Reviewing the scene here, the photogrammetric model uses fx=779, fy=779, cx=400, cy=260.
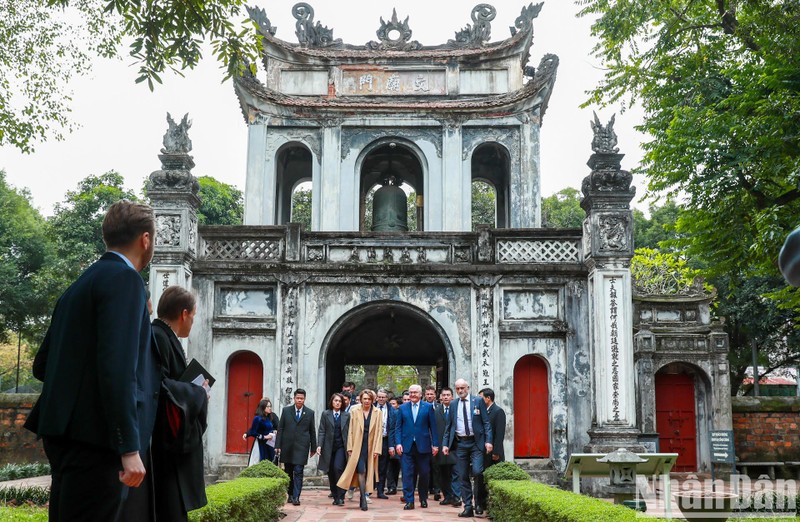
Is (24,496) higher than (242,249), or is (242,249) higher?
(242,249)

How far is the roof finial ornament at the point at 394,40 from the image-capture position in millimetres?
19312

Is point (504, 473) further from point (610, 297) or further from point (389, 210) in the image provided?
point (389, 210)

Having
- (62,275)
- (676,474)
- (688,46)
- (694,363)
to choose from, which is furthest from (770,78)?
(62,275)

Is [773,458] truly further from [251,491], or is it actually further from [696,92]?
[251,491]

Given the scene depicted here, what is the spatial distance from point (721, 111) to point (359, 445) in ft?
30.4

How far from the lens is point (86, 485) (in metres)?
3.15

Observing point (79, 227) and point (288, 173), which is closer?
point (288, 173)

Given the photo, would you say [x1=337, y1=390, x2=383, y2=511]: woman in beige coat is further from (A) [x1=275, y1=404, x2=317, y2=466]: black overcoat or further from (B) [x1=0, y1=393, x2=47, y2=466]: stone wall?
(B) [x1=0, y1=393, x2=47, y2=466]: stone wall

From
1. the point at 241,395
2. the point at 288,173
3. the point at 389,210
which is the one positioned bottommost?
the point at 241,395

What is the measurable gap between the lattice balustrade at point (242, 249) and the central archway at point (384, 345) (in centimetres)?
211

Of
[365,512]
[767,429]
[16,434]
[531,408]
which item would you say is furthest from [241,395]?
[767,429]

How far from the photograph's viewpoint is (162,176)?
14.7m

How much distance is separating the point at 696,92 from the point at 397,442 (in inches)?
348

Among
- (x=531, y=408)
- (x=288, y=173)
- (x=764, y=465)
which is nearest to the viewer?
(x=531, y=408)
